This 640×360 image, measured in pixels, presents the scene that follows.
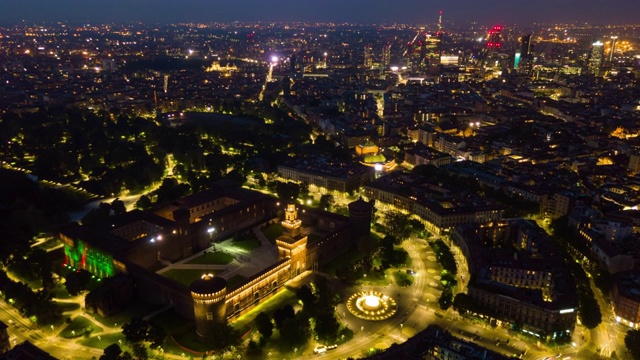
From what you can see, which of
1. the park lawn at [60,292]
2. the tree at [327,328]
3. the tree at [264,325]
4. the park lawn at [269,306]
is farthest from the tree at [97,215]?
the tree at [327,328]

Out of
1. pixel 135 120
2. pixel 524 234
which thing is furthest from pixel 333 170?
pixel 135 120

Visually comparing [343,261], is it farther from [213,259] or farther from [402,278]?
[213,259]

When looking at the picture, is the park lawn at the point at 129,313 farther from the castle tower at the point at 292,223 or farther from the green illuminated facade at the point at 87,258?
the castle tower at the point at 292,223

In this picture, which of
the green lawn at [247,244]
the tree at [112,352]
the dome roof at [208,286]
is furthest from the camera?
the green lawn at [247,244]

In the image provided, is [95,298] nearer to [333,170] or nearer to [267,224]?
[267,224]

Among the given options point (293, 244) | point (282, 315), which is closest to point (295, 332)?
point (282, 315)

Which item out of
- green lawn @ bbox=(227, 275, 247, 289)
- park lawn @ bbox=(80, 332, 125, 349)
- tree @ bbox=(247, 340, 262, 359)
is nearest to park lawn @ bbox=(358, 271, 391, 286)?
green lawn @ bbox=(227, 275, 247, 289)

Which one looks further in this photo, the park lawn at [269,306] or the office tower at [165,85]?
the office tower at [165,85]
